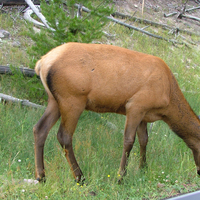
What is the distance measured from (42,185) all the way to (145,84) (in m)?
2.07

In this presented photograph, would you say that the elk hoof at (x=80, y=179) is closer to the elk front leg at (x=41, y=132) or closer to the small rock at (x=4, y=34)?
the elk front leg at (x=41, y=132)

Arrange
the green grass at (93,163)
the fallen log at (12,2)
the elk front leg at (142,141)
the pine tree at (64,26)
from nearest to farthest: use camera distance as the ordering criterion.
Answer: the green grass at (93,163), the elk front leg at (142,141), the pine tree at (64,26), the fallen log at (12,2)

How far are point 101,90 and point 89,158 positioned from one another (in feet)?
3.74

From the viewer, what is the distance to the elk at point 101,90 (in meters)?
4.02

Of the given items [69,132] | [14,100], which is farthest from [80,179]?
[14,100]

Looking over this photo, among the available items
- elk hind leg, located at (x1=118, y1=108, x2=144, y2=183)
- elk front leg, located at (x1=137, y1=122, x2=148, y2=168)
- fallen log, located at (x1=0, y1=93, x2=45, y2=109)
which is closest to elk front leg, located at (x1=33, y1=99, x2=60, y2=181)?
elk hind leg, located at (x1=118, y1=108, x2=144, y2=183)

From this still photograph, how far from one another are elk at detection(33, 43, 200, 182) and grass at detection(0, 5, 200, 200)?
259mm

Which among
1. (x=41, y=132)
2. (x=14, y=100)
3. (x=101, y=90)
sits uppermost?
(x=101, y=90)

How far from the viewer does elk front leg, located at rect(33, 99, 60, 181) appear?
421 cm

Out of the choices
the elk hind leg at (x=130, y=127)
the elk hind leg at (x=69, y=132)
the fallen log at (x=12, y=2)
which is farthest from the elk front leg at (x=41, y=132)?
the fallen log at (x=12, y=2)

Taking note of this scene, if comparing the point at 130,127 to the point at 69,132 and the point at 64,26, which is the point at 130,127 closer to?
the point at 69,132

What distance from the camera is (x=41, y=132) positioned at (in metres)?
4.29

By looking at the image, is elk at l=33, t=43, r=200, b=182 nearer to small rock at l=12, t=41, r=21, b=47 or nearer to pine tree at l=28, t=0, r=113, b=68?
pine tree at l=28, t=0, r=113, b=68

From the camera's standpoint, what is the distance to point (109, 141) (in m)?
5.37
